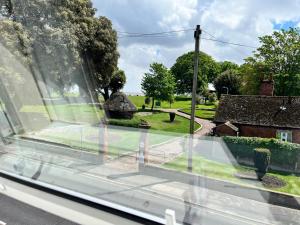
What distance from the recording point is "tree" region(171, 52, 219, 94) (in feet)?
143

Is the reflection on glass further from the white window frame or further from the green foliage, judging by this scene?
the green foliage

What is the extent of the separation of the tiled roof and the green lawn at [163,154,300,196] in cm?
485

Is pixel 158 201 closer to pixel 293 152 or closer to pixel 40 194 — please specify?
pixel 40 194

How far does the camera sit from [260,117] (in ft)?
56.6

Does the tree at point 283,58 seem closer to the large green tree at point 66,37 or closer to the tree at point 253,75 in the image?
the tree at point 253,75

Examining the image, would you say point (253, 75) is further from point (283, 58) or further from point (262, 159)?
point (262, 159)

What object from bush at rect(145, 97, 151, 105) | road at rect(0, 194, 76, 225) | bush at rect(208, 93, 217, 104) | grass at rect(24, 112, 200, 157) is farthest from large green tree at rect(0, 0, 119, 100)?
bush at rect(208, 93, 217, 104)

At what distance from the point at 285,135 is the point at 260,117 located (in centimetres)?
173

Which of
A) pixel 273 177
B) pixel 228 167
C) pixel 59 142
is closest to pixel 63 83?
pixel 59 142

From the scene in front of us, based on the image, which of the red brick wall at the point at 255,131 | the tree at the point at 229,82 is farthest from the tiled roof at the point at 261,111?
the tree at the point at 229,82

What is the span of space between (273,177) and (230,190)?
99.3 inches

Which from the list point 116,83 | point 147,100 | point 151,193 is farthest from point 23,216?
point 116,83

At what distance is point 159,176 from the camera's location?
11914 millimetres

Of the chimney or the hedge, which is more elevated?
the chimney
